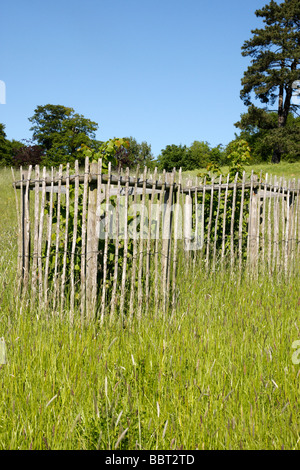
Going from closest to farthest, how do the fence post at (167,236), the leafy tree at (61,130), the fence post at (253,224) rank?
the fence post at (167,236)
the fence post at (253,224)
the leafy tree at (61,130)

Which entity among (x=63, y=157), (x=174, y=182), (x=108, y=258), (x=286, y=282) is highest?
(x=63, y=157)

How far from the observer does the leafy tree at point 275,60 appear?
107 feet

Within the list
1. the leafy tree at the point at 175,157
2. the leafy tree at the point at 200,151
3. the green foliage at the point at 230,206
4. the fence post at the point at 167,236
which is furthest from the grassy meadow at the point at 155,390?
the leafy tree at the point at 200,151

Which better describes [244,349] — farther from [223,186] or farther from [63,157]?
[63,157]

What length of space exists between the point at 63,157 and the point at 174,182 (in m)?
34.7

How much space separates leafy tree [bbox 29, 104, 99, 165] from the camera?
44656 mm

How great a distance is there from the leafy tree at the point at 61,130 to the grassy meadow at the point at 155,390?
125ft

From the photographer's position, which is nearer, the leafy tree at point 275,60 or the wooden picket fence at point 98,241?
the wooden picket fence at point 98,241

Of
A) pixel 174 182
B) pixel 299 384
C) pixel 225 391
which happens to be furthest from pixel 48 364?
pixel 174 182

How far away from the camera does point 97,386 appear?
2445 millimetres

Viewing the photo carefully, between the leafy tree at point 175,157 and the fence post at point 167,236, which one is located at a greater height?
the leafy tree at point 175,157

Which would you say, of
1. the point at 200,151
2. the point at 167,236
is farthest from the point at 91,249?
the point at 200,151

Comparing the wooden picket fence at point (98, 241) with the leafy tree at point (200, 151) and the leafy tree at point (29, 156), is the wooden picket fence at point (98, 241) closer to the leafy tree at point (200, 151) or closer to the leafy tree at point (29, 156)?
the leafy tree at point (29, 156)

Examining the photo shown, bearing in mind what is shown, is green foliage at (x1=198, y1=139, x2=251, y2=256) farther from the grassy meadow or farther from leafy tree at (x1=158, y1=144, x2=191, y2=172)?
leafy tree at (x1=158, y1=144, x2=191, y2=172)
